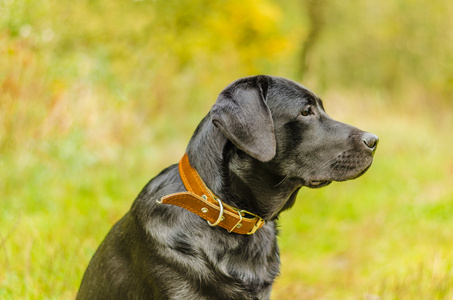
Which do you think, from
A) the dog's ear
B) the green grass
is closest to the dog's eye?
the dog's ear

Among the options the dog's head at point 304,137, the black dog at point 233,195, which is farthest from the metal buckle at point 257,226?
the dog's head at point 304,137

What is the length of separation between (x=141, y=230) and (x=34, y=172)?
333 centimetres

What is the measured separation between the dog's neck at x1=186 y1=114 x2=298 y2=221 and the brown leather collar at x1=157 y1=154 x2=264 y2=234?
0.06 m

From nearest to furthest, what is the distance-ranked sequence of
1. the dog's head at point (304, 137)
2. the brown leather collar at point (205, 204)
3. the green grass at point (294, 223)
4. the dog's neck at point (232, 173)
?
1. the brown leather collar at point (205, 204)
2. the dog's neck at point (232, 173)
3. the dog's head at point (304, 137)
4. the green grass at point (294, 223)

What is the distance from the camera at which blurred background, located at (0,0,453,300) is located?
3.69 metres

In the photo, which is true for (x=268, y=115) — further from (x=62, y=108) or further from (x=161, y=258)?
(x=62, y=108)

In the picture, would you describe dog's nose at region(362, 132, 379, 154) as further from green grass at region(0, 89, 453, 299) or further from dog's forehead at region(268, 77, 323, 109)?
green grass at region(0, 89, 453, 299)

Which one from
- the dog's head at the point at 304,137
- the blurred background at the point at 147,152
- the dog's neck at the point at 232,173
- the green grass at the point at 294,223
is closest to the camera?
the dog's neck at the point at 232,173

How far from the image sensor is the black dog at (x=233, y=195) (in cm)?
203

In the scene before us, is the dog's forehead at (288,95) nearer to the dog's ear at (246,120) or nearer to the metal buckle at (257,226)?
the dog's ear at (246,120)

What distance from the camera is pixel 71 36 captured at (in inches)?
275

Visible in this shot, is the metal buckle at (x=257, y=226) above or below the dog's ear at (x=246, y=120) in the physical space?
below

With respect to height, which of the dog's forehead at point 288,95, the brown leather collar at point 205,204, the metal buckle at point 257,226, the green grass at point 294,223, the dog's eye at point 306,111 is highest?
the dog's forehead at point 288,95

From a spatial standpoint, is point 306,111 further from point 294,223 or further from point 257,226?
point 294,223
